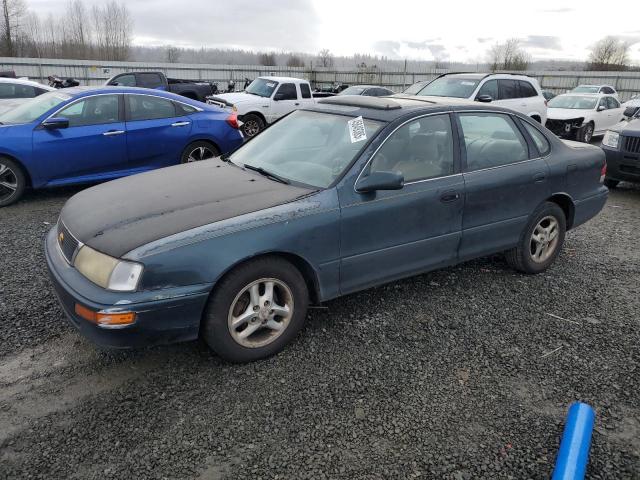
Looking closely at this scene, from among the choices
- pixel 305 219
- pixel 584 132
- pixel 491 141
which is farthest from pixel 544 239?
pixel 584 132

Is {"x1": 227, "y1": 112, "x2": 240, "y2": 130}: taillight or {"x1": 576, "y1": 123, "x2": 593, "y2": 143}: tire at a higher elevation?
{"x1": 227, "y1": 112, "x2": 240, "y2": 130}: taillight

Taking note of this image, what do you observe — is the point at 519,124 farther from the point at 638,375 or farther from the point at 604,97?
the point at 604,97

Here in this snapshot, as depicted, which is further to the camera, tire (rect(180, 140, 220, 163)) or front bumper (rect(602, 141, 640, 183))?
front bumper (rect(602, 141, 640, 183))

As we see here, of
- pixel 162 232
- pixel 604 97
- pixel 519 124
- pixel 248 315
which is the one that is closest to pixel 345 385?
pixel 248 315

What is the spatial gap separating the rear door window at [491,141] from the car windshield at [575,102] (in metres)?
12.0

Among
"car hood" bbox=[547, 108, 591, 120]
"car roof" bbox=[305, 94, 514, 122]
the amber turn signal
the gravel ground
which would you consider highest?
"car roof" bbox=[305, 94, 514, 122]

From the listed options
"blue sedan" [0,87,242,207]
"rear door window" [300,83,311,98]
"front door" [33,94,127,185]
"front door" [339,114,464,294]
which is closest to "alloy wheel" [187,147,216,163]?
"blue sedan" [0,87,242,207]

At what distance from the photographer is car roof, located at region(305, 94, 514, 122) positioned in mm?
3768

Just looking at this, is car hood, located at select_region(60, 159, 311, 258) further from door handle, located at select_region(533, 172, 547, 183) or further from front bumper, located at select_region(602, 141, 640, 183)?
front bumper, located at select_region(602, 141, 640, 183)

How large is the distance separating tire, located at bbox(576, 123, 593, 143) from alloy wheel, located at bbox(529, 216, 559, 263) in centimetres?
1054

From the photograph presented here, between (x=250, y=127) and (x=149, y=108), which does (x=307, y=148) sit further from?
(x=250, y=127)

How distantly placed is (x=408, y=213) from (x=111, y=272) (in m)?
2.03

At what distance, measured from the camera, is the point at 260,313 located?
3117mm

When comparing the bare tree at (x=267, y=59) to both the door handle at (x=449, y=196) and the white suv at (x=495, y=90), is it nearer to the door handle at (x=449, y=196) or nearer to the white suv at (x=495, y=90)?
the white suv at (x=495, y=90)
